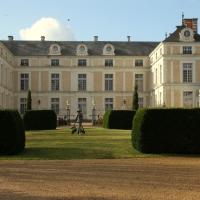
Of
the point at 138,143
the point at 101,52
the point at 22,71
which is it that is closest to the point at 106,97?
the point at 101,52

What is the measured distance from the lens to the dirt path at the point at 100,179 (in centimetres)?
887

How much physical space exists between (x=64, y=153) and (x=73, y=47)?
4510 centimetres

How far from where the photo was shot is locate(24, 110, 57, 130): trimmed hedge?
30.2m

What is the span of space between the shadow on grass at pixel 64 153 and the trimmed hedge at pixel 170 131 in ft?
4.45

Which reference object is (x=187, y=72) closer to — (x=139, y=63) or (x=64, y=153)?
(x=139, y=63)

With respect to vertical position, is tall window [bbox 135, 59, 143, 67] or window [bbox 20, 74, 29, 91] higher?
tall window [bbox 135, 59, 143, 67]

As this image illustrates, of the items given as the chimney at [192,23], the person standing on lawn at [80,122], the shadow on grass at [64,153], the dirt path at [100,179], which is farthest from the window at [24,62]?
the dirt path at [100,179]

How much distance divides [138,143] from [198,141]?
1864 millimetres

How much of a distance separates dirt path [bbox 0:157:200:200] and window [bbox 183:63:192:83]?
1491 inches

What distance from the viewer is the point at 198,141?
16.2 meters

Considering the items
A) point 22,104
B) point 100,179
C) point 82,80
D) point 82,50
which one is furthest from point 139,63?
point 100,179

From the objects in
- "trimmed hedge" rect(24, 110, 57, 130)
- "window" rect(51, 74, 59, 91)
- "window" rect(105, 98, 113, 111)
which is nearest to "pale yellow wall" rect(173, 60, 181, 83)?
"window" rect(105, 98, 113, 111)

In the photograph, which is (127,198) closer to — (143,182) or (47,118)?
(143,182)

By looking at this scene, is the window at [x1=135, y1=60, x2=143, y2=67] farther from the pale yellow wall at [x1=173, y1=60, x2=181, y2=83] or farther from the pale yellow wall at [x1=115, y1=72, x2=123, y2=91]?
the pale yellow wall at [x1=173, y1=60, x2=181, y2=83]
